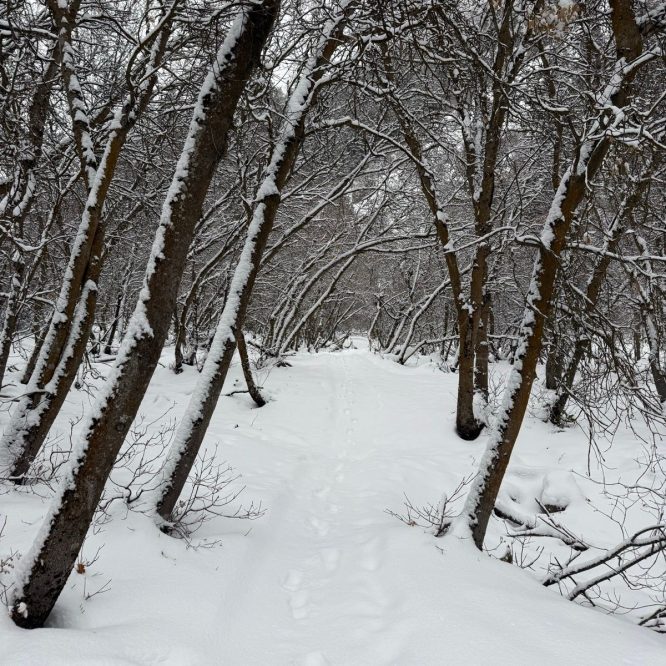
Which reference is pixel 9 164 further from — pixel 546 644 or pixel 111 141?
pixel 546 644

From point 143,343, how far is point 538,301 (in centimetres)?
339

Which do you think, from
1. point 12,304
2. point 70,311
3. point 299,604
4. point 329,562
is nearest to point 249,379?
point 12,304

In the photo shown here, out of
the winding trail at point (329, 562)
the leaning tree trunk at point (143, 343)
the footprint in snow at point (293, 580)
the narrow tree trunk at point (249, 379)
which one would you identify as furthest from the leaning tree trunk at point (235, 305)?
the narrow tree trunk at point (249, 379)

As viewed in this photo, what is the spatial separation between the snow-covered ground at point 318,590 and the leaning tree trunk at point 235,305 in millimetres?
475

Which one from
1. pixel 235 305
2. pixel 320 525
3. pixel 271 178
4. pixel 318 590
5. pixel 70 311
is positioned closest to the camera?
pixel 318 590

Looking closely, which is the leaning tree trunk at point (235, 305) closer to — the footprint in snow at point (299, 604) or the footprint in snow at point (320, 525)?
the footprint in snow at point (299, 604)

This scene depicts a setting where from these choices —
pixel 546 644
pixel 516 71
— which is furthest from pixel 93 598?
pixel 516 71

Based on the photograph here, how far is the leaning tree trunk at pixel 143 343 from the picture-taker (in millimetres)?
2408

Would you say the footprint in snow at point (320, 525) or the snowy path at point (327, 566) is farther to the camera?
the footprint in snow at point (320, 525)

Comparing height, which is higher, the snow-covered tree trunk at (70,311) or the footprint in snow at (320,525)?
the snow-covered tree trunk at (70,311)

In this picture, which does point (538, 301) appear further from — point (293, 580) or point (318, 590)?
point (293, 580)

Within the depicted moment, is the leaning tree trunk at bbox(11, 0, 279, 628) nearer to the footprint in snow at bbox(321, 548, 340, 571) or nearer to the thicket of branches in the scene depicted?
the thicket of branches

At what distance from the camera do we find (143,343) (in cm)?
264

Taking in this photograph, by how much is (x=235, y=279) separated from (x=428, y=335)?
2639 centimetres
